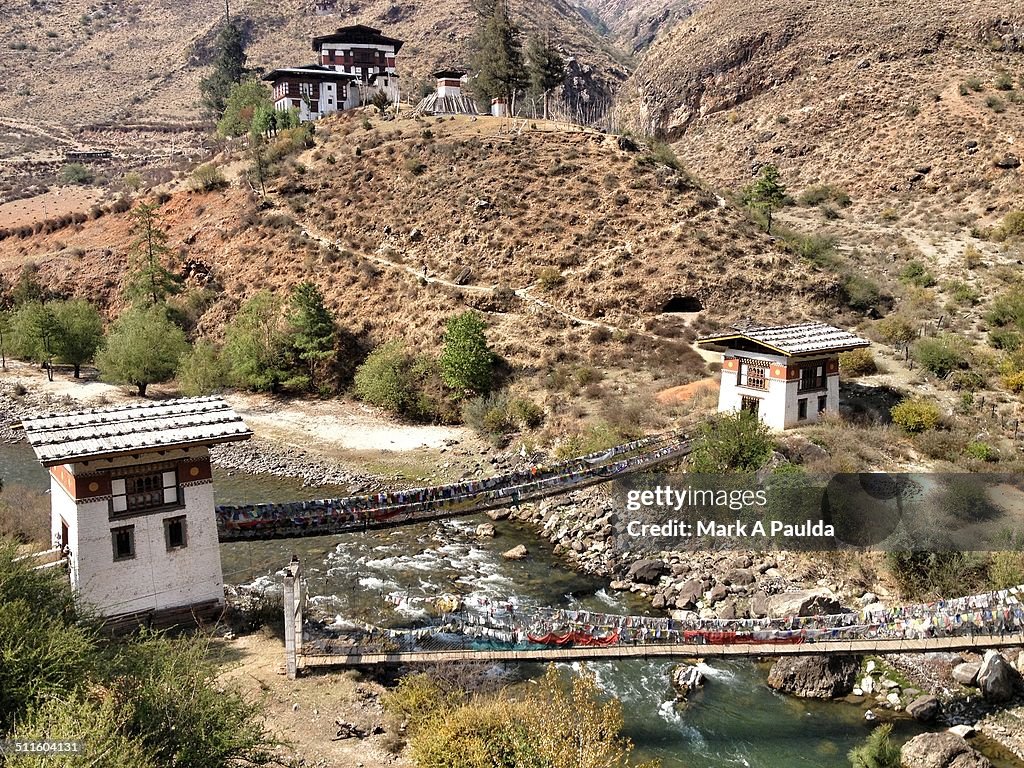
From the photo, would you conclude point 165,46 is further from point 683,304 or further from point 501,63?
point 683,304

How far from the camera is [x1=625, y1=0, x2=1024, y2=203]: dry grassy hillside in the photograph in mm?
67125

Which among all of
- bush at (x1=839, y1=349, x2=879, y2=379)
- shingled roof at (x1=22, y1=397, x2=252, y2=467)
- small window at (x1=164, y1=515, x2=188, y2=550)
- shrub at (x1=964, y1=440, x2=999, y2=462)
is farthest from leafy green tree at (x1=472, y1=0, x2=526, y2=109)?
small window at (x1=164, y1=515, x2=188, y2=550)

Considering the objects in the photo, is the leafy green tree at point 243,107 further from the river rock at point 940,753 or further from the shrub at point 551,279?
the river rock at point 940,753

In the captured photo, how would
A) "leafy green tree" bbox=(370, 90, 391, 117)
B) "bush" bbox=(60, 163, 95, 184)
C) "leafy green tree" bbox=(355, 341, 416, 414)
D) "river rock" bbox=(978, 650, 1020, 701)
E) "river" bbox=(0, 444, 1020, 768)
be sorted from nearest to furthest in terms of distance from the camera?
"river" bbox=(0, 444, 1020, 768), "river rock" bbox=(978, 650, 1020, 701), "leafy green tree" bbox=(355, 341, 416, 414), "leafy green tree" bbox=(370, 90, 391, 117), "bush" bbox=(60, 163, 95, 184)

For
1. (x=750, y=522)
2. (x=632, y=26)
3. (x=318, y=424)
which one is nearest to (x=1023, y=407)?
(x=750, y=522)

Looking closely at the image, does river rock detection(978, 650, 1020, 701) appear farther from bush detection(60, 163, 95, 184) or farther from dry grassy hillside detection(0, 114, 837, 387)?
bush detection(60, 163, 95, 184)

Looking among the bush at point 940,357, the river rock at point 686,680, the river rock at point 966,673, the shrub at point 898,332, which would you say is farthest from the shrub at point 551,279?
the river rock at point 966,673

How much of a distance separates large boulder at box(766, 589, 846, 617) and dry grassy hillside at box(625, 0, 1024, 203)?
2000 inches

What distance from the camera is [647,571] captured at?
25.3m

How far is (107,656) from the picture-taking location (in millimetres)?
14516

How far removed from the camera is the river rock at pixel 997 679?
18.4m

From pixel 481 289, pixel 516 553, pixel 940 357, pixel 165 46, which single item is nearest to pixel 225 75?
pixel 165 46

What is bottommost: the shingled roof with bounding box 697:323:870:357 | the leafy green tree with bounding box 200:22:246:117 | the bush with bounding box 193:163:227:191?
the shingled roof with bounding box 697:323:870:357

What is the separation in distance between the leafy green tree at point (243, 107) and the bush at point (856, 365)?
5975 centimetres
